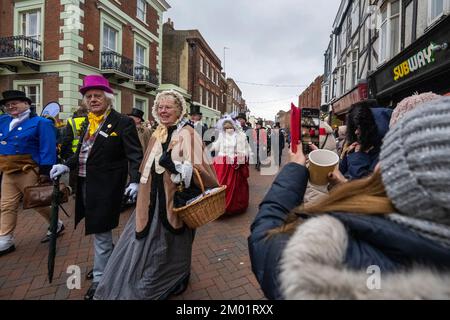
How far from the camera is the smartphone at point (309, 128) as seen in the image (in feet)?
4.53

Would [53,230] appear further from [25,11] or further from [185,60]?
[185,60]

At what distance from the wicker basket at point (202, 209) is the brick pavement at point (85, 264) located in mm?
878

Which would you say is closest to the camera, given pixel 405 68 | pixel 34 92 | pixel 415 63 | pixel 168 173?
pixel 168 173

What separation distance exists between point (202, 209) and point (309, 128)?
1.11 metres

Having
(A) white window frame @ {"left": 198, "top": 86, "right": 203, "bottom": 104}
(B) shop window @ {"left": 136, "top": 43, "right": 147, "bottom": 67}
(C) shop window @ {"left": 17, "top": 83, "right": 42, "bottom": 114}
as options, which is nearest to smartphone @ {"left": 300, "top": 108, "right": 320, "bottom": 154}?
(C) shop window @ {"left": 17, "top": 83, "right": 42, "bottom": 114}

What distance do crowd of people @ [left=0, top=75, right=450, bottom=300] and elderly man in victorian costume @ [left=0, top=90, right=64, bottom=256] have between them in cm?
1

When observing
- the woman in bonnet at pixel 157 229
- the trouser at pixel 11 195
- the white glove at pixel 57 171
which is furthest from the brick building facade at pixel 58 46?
the woman in bonnet at pixel 157 229

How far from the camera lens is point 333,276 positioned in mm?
603

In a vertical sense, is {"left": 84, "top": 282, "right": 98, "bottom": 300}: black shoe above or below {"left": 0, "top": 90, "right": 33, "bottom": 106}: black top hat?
below

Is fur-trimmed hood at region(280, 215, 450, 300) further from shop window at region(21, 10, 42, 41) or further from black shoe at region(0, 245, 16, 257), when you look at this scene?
shop window at region(21, 10, 42, 41)

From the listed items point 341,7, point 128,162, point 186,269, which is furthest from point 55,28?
point 341,7

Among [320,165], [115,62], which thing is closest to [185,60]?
[115,62]

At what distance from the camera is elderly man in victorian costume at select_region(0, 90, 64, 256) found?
3.38m

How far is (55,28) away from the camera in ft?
41.9
